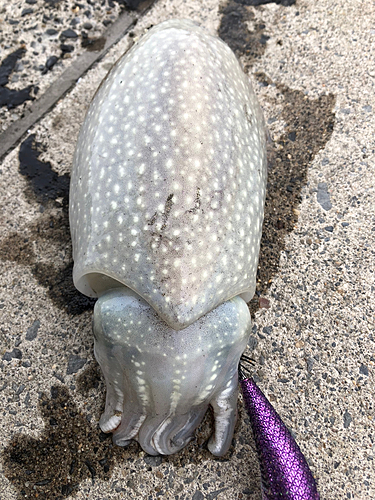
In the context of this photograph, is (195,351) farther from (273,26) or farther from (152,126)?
(273,26)

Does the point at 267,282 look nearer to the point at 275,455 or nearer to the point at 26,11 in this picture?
the point at 275,455

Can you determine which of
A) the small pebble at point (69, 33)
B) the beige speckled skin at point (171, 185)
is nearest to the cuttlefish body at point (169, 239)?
the beige speckled skin at point (171, 185)

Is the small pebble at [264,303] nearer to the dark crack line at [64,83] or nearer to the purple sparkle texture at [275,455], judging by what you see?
the purple sparkle texture at [275,455]

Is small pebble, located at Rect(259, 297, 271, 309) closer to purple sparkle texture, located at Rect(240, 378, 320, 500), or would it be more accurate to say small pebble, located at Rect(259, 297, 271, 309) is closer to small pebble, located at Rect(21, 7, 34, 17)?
purple sparkle texture, located at Rect(240, 378, 320, 500)

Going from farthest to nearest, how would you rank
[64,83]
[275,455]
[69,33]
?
[69,33]
[64,83]
[275,455]

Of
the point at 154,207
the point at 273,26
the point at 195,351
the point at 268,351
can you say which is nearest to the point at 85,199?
the point at 154,207

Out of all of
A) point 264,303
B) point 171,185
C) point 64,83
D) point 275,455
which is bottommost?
point 275,455

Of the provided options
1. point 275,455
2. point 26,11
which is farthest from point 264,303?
point 26,11
